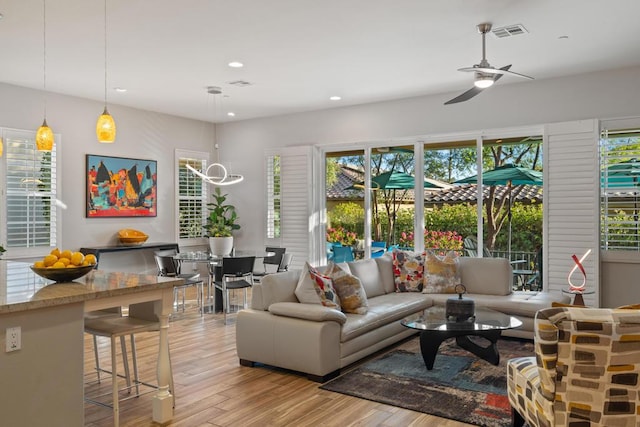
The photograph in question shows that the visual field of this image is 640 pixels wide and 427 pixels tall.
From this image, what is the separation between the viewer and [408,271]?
6.10 m

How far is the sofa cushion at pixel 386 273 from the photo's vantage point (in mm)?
6023

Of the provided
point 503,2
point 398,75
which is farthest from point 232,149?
point 503,2

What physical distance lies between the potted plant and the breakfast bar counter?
349cm

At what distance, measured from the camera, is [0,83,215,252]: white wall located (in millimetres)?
6691

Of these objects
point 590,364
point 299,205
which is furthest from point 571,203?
point 590,364

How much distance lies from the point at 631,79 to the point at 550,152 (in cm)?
119

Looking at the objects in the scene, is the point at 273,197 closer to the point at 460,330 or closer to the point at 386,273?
the point at 386,273

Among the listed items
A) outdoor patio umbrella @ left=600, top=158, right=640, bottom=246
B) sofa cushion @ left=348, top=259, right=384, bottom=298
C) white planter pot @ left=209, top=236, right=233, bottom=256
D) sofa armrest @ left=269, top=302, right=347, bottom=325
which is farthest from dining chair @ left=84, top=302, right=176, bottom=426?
outdoor patio umbrella @ left=600, top=158, right=640, bottom=246

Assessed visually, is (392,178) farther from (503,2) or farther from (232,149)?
(503,2)

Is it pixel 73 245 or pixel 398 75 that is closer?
pixel 398 75

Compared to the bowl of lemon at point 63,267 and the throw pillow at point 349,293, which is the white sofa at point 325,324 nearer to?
the throw pillow at point 349,293

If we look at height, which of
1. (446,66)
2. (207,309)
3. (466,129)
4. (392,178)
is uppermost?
(446,66)

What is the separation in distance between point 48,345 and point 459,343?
10.7ft

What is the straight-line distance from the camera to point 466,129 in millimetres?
7000
